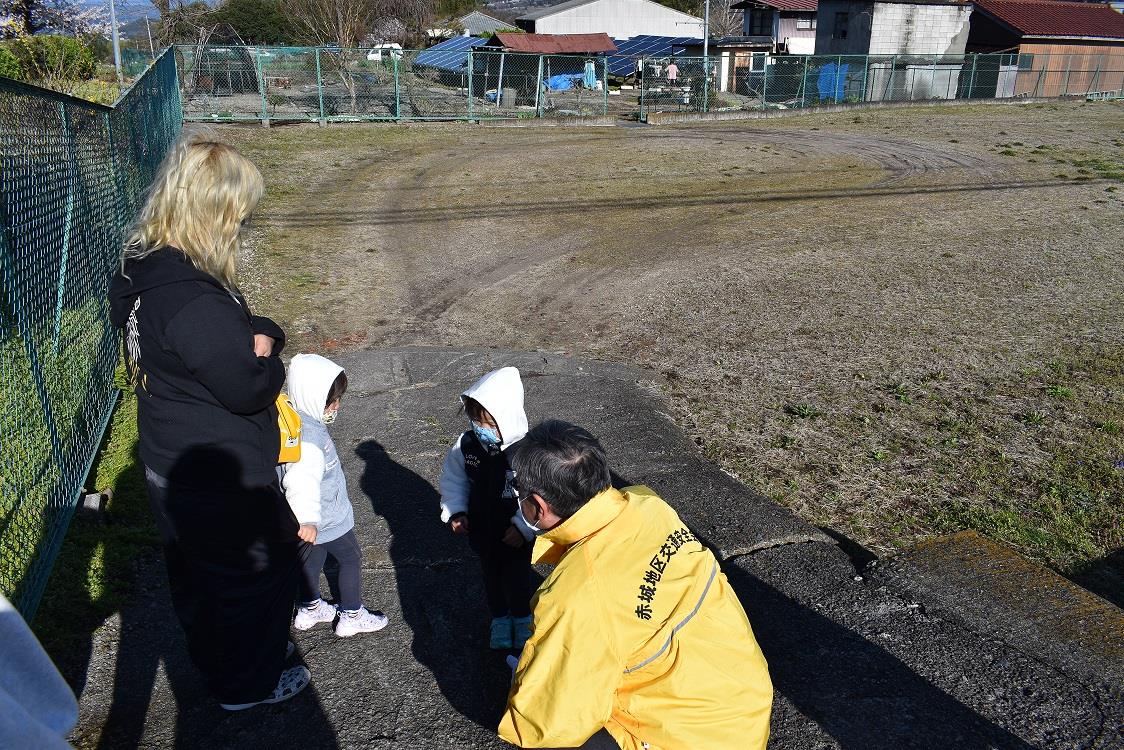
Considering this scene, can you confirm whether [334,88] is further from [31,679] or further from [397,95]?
[31,679]

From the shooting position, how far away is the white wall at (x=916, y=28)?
36.5m

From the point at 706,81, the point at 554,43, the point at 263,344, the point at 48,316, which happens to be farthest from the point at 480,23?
the point at 263,344

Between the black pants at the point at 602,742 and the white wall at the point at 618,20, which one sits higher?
the white wall at the point at 618,20

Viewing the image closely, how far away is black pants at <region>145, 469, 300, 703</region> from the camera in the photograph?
2453mm

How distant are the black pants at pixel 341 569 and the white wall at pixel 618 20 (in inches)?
2340

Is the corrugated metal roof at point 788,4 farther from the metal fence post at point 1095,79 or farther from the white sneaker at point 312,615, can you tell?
the white sneaker at point 312,615

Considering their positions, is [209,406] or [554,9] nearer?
[209,406]

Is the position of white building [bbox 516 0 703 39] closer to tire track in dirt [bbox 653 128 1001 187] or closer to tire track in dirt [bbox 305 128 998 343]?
tire track in dirt [bbox 653 128 1001 187]

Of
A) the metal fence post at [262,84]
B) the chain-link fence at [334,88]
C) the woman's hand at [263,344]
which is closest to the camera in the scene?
the woman's hand at [263,344]

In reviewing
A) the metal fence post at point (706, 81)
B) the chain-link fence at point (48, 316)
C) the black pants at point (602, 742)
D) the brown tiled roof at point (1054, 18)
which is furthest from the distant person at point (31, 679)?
the brown tiled roof at point (1054, 18)

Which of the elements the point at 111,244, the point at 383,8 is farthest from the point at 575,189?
the point at 383,8

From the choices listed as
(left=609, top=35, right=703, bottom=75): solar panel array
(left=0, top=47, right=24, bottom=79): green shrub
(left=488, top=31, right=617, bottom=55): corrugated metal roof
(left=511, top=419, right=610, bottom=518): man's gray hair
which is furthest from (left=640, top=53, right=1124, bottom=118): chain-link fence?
(left=511, top=419, right=610, bottom=518): man's gray hair

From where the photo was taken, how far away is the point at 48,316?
14.5 feet

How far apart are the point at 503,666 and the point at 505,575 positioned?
0.34 metres
